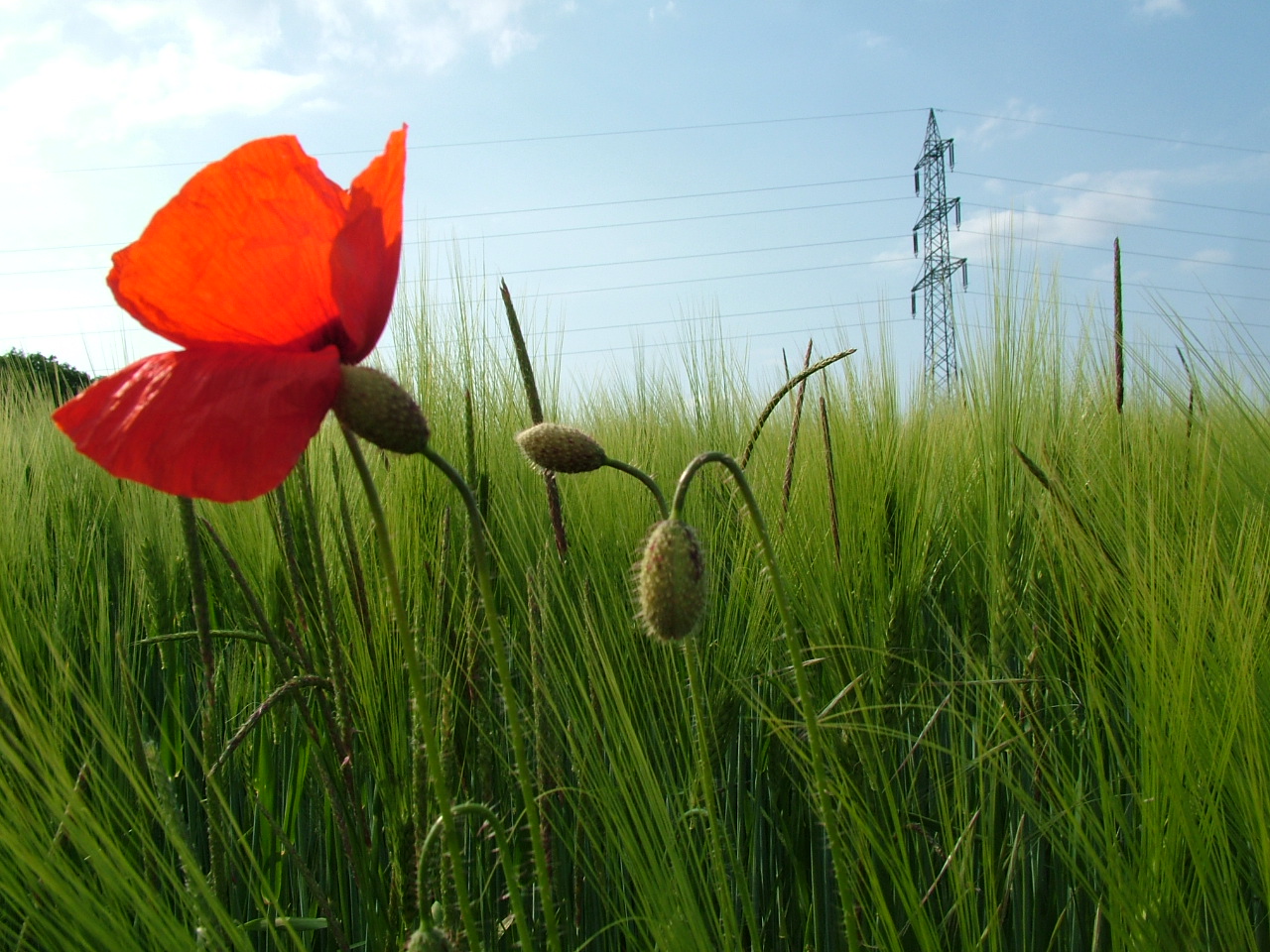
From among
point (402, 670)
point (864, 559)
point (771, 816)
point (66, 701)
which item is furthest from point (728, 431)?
point (66, 701)

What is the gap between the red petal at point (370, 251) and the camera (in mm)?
456

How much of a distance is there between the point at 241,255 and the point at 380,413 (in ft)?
0.41

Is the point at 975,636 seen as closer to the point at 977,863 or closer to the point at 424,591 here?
the point at 977,863

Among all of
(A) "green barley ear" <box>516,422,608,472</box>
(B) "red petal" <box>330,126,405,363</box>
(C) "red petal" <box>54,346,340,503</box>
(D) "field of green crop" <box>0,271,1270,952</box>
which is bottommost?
(D) "field of green crop" <box>0,271,1270,952</box>

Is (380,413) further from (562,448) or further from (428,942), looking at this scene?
(428,942)

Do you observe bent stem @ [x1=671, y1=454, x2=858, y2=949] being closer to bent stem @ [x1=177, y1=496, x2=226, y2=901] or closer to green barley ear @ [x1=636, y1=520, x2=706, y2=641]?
green barley ear @ [x1=636, y1=520, x2=706, y2=641]

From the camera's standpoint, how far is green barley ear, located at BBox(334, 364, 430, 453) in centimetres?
42

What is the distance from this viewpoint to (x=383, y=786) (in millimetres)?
915

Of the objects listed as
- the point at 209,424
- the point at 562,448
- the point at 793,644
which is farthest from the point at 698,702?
the point at 209,424

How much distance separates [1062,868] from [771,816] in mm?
321

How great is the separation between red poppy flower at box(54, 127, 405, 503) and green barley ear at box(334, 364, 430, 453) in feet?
0.04

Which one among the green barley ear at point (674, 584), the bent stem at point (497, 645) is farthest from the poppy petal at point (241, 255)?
the green barley ear at point (674, 584)

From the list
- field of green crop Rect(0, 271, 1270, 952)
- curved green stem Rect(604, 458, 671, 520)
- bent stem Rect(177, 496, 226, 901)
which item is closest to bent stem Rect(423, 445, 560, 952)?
field of green crop Rect(0, 271, 1270, 952)

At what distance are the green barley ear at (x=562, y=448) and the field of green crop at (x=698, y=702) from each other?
13cm
